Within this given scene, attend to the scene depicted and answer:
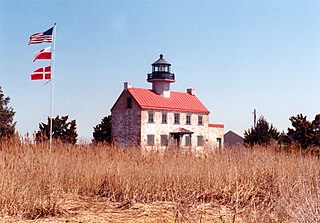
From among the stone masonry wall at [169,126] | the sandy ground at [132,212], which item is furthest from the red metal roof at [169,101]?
the sandy ground at [132,212]

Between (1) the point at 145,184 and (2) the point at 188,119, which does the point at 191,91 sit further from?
(1) the point at 145,184

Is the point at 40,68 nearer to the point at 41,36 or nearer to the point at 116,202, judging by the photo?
the point at 41,36

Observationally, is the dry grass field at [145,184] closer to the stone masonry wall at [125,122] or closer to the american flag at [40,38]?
the american flag at [40,38]

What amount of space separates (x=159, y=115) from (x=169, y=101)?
2.26 m

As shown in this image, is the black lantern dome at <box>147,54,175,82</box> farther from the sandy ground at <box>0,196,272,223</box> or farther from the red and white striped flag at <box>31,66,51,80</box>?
the sandy ground at <box>0,196,272,223</box>

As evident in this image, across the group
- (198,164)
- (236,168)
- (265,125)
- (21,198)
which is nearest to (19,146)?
(21,198)

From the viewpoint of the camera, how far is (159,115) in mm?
34156

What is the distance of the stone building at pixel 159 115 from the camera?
3297cm

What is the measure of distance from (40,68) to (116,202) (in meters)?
12.2

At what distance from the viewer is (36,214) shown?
7508mm

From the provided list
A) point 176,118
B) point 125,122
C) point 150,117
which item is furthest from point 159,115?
point 125,122

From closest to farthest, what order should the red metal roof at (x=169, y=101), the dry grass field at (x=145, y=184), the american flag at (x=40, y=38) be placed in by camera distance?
the dry grass field at (x=145, y=184) < the american flag at (x=40, y=38) < the red metal roof at (x=169, y=101)

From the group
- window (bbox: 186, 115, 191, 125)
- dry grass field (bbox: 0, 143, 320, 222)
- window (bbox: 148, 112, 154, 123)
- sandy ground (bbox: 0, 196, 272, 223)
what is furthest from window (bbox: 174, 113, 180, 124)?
sandy ground (bbox: 0, 196, 272, 223)

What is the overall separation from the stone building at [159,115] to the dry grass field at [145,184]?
805 inches
